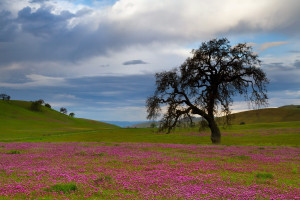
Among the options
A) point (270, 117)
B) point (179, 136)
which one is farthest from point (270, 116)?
point (179, 136)

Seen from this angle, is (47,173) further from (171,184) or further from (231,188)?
(231,188)

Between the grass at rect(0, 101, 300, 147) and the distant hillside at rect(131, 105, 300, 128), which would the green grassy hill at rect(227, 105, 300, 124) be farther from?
the grass at rect(0, 101, 300, 147)

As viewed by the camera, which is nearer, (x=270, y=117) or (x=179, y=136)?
(x=179, y=136)

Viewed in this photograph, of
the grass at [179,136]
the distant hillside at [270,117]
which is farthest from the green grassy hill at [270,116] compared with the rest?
the grass at [179,136]

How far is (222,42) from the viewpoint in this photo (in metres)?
37.6

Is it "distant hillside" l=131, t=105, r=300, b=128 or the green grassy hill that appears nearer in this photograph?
the green grassy hill

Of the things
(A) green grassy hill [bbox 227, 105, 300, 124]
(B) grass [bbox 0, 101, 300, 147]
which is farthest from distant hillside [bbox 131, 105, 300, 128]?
(B) grass [bbox 0, 101, 300, 147]

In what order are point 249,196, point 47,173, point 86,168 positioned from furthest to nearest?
1. point 86,168
2. point 47,173
3. point 249,196

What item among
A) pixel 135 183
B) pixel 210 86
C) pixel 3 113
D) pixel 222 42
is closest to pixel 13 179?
pixel 135 183

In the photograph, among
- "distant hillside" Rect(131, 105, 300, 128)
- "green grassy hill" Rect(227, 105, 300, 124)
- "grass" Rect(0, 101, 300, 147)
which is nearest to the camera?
"grass" Rect(0, 101, 300, 147)

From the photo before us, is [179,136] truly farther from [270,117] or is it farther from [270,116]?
[270,116]

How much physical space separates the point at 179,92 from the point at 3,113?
160m

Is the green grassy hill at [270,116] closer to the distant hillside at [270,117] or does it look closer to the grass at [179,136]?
the distant hillside at [270,117]

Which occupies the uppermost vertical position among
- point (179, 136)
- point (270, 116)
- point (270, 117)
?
point (270, 116)
